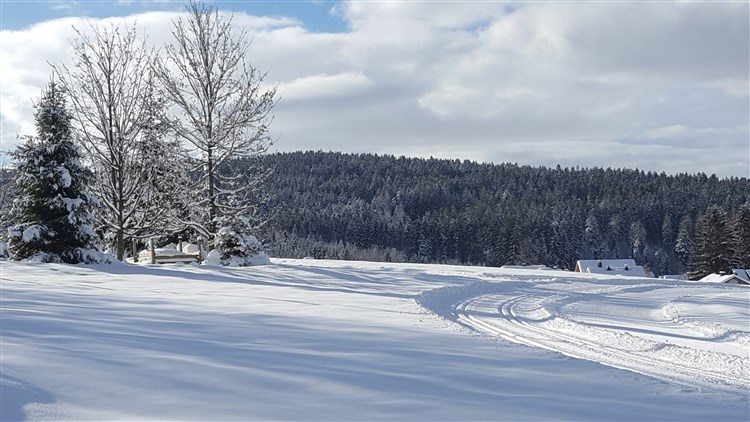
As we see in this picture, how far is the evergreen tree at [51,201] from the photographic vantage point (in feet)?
66.5

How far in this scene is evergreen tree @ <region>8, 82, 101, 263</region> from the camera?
20.3m

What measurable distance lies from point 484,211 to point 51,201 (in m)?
87.2

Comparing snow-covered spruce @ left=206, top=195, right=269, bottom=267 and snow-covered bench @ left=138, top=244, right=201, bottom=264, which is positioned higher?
snow-covered spruce @ left=206, top=195, right=269, bottom=267

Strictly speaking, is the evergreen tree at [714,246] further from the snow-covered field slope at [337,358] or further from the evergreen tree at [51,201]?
the evergreen tree at [51,201]

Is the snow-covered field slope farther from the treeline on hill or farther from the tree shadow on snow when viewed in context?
the treeline on hill

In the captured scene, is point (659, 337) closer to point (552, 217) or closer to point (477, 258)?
point (477, 258)

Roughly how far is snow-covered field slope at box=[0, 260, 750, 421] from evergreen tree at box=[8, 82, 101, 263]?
505 cm

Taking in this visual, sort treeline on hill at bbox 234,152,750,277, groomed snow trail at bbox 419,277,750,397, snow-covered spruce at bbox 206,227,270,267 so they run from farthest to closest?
treeline on hill at bbox 234,152,750,277, snow-covered spruce at bbox 206,227,270,267, groomed snow trail at bbox 419,277,750,397

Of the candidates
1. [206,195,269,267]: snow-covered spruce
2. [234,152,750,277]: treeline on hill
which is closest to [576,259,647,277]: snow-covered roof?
[234,152,750,277]: treeline on hill

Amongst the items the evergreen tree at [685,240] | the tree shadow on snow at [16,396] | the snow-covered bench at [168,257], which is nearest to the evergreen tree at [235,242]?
the snow-covered bench at [168,257]

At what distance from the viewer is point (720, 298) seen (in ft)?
69.1

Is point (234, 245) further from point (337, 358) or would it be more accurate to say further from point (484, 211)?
point (484, 211)

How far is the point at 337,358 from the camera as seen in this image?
23.5 ft

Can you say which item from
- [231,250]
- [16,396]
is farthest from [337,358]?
[231,250]
